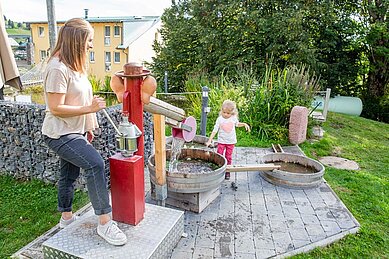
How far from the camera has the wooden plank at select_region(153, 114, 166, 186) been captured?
2597 mm

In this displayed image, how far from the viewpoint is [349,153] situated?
5133mm

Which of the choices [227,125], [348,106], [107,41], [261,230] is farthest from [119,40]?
[261,230]

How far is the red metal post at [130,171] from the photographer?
83.4 inches

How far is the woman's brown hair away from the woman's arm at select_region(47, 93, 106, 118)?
0.22 meters

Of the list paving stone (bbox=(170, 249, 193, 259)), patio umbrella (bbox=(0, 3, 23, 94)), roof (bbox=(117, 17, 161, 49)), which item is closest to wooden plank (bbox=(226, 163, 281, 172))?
paving stone (bbox=(170, 249, 193, 259))

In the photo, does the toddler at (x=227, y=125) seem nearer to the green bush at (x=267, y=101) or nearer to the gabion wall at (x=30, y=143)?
the gabion wall at (x=30, y=143)

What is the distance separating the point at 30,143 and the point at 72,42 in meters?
1.91

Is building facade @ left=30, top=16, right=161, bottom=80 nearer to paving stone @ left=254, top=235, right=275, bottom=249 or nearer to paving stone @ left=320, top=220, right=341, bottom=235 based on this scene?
paving stone @ left=320, top=220, right=341, bottom=235

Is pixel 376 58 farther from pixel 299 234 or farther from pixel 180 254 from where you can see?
pixel 180 254

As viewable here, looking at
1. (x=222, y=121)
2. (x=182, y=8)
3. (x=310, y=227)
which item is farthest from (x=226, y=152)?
(x=182, y=8)

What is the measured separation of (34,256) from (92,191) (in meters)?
0.72

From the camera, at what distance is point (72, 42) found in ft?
6.31

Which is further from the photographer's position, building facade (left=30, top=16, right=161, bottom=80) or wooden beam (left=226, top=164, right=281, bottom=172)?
building facade (left=30, top=16, right=161, bottom=80)

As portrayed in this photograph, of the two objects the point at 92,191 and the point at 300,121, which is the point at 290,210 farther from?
the point at 300,121
